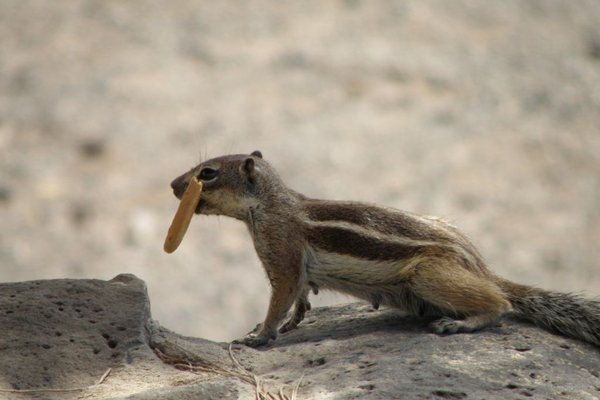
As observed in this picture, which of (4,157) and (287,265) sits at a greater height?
(4,157)

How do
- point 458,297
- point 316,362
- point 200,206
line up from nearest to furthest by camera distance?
point 316,362
point 458,297
point 200,206

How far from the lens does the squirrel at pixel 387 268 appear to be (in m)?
→ 5.98

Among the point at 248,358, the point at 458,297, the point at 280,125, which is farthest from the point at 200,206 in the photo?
the point at 280,125

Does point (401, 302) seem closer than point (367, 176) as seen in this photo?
Yes

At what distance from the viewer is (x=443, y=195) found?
1286cm

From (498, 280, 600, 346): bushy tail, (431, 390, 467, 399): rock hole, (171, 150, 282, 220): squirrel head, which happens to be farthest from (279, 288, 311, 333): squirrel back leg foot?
(431, 390, 467, 399): rock hole

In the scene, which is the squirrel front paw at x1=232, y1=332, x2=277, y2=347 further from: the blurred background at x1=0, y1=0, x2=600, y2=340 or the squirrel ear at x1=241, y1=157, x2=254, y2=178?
the blurred background at x1=0, y1=0, x2=600, y2=340

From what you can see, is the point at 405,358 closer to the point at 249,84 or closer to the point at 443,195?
the point at 443,195

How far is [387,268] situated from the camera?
6.14 meters

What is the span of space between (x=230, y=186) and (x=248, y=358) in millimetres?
1193

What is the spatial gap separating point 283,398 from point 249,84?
31.0 ft

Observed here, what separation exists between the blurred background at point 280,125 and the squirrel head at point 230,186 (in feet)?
15.9

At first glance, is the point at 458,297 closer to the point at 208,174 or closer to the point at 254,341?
the point at 254,341

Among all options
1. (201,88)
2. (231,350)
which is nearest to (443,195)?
(201,88)
